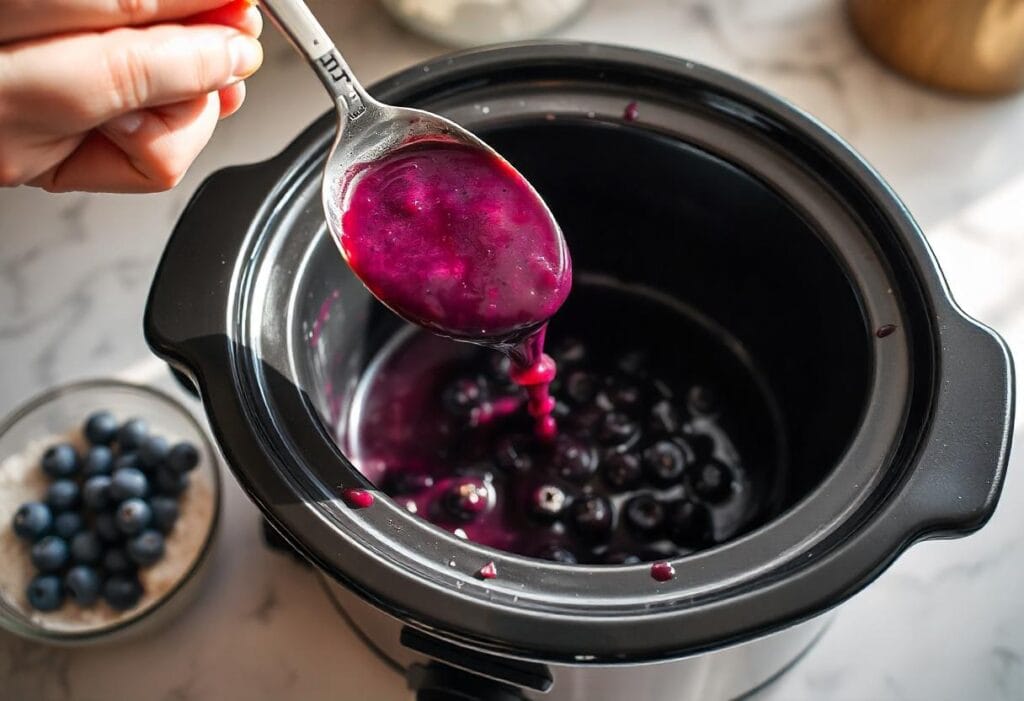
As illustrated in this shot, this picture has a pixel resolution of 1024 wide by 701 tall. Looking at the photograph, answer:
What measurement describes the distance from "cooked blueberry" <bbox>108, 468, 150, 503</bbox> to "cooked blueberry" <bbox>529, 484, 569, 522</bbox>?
14.9 inches

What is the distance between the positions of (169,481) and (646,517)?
0.47 m

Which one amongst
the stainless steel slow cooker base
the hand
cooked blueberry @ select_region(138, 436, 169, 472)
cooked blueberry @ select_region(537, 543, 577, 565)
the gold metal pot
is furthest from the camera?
the gold metal pot

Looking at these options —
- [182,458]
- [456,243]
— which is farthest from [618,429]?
[182,458]

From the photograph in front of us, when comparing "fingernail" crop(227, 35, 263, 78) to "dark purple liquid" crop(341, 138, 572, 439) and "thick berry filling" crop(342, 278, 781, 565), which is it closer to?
"dark purple liquid" crop(341, 138, 572, 439)

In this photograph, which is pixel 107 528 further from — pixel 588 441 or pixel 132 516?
pixel 588 441

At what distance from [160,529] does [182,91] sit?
0.48 metres

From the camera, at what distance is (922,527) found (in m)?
0.63

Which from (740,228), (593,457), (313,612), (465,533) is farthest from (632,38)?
(313,612)

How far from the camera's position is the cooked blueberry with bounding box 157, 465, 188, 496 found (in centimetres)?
96

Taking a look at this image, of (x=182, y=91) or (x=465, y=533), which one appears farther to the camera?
(x=465, y=533)

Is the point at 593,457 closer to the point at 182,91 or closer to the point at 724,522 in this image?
the point at 724,522

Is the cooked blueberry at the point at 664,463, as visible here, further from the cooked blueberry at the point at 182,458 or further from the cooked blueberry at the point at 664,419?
the cooked blueberry at the point at 182,458

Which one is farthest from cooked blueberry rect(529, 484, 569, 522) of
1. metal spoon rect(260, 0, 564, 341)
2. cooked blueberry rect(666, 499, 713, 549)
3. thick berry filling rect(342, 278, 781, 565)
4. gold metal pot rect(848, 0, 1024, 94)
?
gold metal pot rect(848, 0, 1024, 94)

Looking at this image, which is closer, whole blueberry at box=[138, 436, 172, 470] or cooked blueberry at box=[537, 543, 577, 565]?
cooked blueberry at box=[537, 543, 577, 565]
